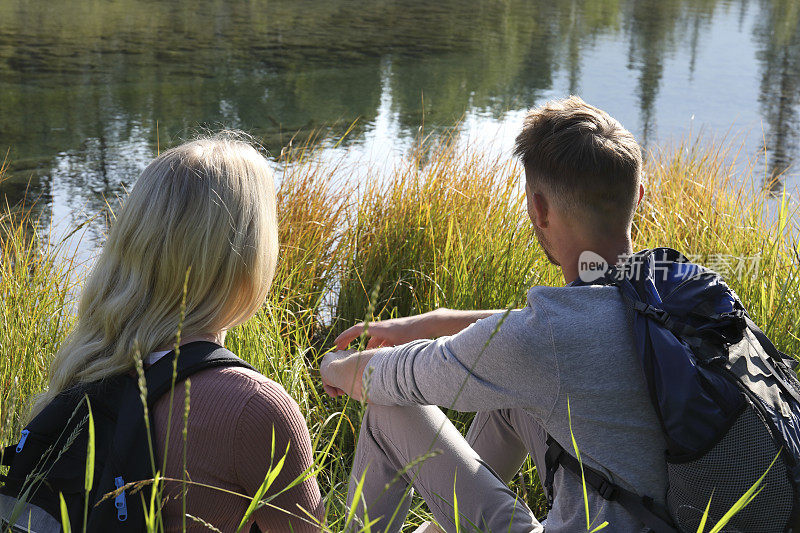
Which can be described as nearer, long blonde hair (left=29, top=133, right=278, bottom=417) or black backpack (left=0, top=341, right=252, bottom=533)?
black backpack (left=0, top=341, right=252, bottom=533)

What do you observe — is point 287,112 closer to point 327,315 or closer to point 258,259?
point 327,315

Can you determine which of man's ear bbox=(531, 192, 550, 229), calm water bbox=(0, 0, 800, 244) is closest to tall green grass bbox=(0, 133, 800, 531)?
man's ear bbox=(531, 192, 550, 229)

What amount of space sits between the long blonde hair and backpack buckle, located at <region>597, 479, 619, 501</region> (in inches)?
29.7

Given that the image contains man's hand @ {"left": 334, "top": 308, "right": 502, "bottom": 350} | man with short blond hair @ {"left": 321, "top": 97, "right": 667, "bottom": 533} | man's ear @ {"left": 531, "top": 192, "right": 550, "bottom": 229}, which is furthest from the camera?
man's hand @ {"left": 334, "top": 308, "right": 502, "bottom": 350}

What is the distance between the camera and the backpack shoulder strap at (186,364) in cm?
126

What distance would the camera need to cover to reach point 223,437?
4.26 ft

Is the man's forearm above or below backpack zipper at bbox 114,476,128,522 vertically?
below

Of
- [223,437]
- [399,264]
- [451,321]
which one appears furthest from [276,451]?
[399,264]

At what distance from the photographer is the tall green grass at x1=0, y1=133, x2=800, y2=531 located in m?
2.58

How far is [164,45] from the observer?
41.5 ft

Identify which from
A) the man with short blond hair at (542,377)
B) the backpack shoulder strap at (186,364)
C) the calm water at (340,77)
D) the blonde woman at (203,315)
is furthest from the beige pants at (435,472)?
the calm water at (340,77)

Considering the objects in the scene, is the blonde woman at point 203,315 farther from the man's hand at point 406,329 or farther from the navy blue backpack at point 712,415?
the navy blue backpack at point 712,415

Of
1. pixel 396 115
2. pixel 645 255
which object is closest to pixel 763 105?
pixel 396 115

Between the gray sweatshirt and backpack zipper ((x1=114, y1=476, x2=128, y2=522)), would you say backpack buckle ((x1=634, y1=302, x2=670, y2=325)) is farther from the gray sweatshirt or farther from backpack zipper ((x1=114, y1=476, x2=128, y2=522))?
backpack zipper ((x1=114, y1=476, x2=128, y2=522))
